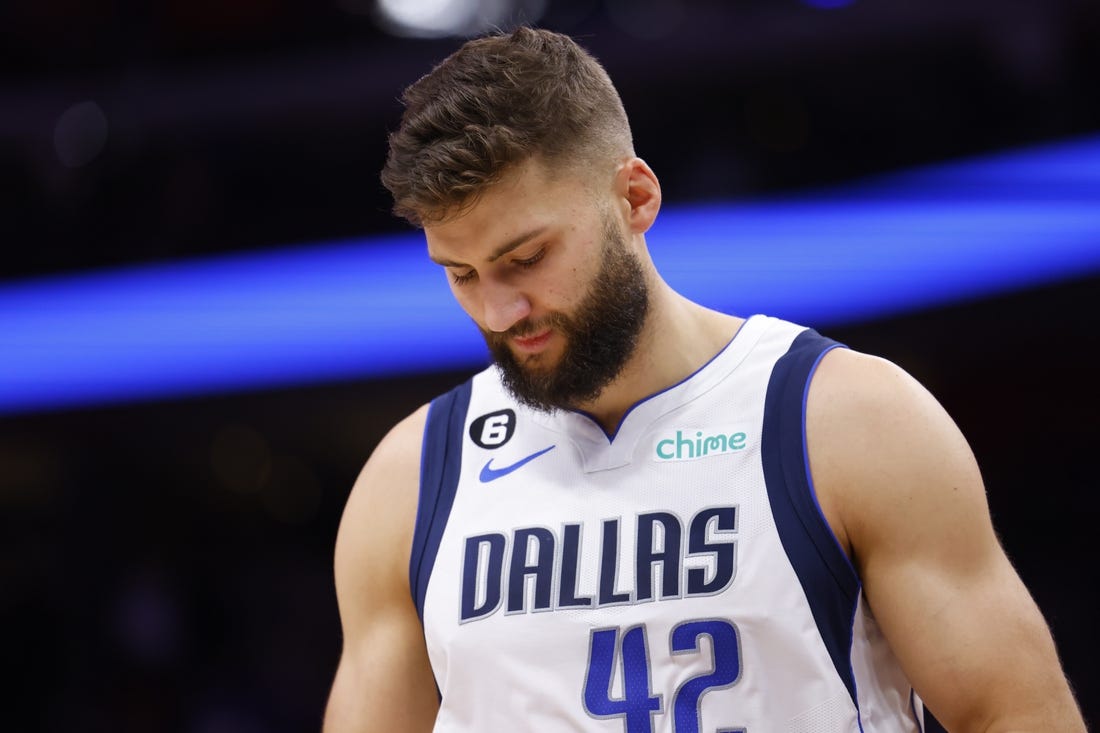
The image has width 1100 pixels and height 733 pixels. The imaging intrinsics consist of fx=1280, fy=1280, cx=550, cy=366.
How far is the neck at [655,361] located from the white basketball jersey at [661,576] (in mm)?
26

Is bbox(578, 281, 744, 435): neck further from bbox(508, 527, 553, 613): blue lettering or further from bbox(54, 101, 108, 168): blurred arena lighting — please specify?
bbox(54, 101, 108, 168): blurred arena lighting

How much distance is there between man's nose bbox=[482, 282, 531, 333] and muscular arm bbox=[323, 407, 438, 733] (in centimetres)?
39

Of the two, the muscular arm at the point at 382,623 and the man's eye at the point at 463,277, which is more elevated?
the man's eye at the point at 463,277

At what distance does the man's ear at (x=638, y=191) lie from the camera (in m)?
2.10

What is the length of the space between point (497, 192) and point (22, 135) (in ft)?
17.9

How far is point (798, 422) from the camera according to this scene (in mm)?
1963

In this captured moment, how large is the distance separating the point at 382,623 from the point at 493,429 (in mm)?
383

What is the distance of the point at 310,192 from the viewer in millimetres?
6418

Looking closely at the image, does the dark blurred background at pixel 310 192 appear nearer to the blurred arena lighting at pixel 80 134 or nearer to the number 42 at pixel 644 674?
the blurred arena lighting at pixel 80 134

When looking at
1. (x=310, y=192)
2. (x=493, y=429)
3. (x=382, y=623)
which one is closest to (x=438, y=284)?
(x=310, y=192)

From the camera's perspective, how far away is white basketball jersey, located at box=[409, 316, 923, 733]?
1862 mm

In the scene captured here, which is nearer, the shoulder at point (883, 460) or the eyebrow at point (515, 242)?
the shoulder at point (883, 460)

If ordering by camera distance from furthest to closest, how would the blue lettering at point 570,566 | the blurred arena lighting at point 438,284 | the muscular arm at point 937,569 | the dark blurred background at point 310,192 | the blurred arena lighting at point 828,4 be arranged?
the blurred arena lighting at point 828,4, the dark blurred background at point 310,192, the blurred arena lighting at point 438,284, the blue lettering at point 570,566, the muscular arm at point 937,569

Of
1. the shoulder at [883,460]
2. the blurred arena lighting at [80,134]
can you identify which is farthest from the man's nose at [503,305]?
the blurred arena lighting at [80,134]
